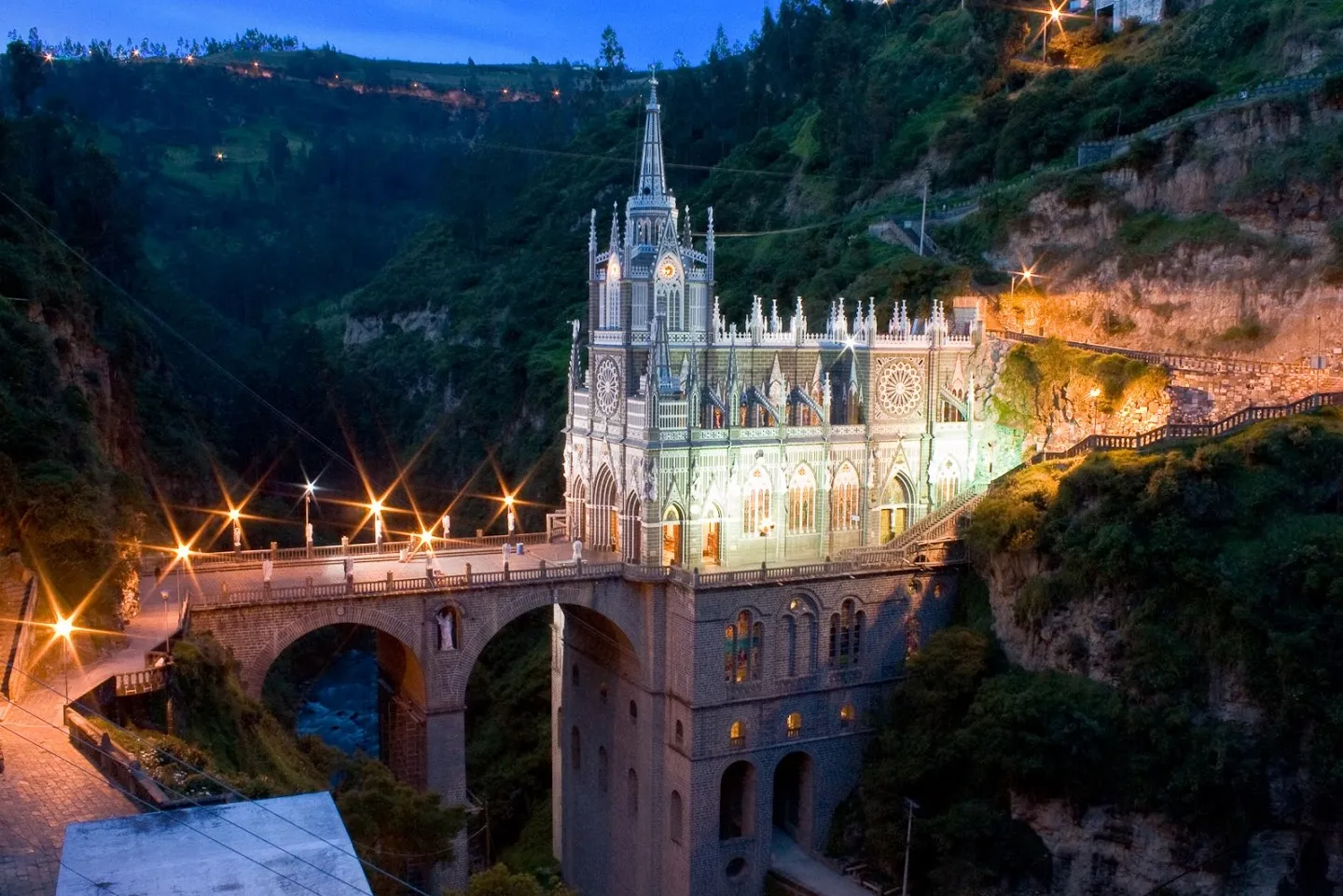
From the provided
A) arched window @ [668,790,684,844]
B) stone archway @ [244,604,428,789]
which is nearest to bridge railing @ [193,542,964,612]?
stone archway @ [244,604,428,789]

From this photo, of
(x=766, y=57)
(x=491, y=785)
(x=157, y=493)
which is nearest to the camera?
(x=491, y=785)

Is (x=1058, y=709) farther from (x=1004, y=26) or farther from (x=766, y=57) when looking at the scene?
(x=766, y=57)

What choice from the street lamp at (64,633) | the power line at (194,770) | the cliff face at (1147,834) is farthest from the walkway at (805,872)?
the street lamp at (64,633)

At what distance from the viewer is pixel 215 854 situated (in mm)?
22156

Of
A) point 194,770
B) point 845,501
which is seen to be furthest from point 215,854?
point 845,501

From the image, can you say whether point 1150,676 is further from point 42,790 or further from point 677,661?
point 42,790

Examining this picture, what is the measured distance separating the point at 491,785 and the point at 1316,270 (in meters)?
42.1

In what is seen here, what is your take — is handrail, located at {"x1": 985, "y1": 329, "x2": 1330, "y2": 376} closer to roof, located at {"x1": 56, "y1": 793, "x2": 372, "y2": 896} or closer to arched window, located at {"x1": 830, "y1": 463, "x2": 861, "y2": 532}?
arched window, located at {"x1": 830, "y1": 463, "x2": 861, "y2": 532}

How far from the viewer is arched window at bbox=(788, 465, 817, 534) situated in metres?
49.0

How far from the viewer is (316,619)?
4094 cm

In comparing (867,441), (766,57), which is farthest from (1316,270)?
(766,57)

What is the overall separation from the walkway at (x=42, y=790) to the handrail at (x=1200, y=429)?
111ft

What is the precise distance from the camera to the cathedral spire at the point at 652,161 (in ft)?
158

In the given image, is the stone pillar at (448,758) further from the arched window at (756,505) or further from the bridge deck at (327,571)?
the arched window at (756,505)
